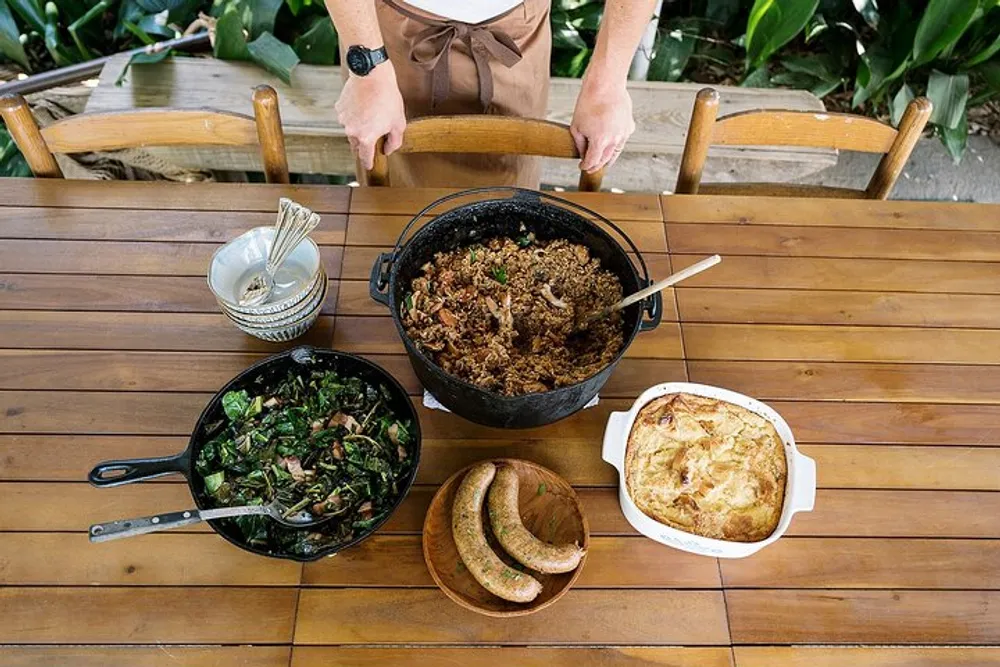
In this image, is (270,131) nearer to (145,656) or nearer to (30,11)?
(145,656)

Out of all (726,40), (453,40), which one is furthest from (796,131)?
(726,40)

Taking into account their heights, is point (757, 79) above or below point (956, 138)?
above

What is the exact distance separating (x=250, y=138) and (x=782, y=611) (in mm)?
1539

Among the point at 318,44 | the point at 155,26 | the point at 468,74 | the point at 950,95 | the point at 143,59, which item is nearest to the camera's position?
the point at 468,74

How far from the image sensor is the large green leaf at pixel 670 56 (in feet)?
10.3

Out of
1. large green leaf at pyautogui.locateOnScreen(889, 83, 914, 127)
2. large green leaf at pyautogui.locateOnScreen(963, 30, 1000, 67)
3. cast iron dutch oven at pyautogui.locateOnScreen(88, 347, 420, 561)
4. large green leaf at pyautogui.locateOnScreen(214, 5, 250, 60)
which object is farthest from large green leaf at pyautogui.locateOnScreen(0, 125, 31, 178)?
large green leaf at pyautogui.locateOnScreen(963, 30, 1000, 67)

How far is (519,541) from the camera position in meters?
1.19

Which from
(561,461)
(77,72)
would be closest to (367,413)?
(561,461)

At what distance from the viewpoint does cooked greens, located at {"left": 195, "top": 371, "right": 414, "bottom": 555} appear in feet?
4.00

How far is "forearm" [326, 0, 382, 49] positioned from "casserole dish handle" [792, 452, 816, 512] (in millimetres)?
1250

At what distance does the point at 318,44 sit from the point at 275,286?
1654 mm

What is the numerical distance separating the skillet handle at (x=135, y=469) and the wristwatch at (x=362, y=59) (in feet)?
3.01

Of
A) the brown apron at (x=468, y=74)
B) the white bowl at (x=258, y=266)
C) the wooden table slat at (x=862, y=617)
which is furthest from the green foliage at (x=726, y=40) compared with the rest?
the wooden table slat at (x=862, y=617)

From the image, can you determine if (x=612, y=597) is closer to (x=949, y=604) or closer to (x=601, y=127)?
(x=949, y=604)
